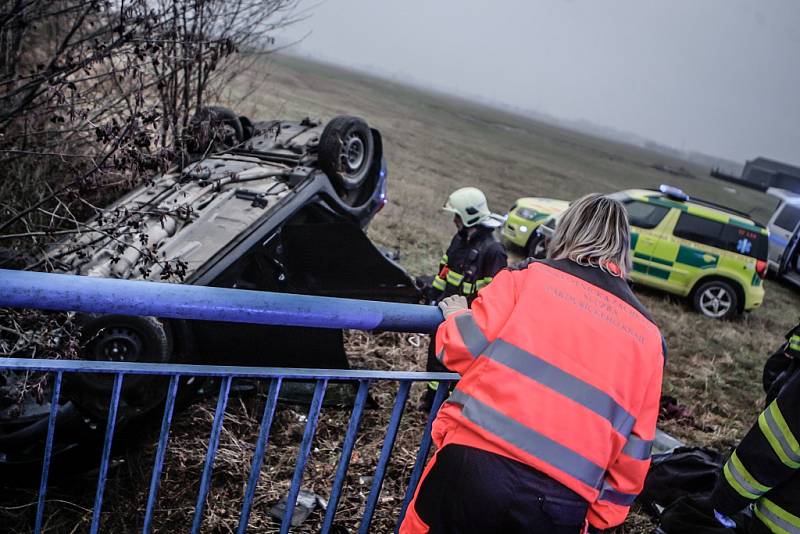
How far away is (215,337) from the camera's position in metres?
3.51

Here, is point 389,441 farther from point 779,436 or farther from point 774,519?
point 774,519

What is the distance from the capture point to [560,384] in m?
1.51

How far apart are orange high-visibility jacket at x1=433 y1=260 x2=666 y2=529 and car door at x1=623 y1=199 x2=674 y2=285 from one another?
8.10m

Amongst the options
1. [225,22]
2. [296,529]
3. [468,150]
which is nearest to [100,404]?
[296,529]

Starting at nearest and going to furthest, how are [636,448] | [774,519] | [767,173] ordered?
[636,448]
[774,519]
[767,173]

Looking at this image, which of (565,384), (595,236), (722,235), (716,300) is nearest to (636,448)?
(565,384)

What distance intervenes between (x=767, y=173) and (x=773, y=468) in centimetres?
6596

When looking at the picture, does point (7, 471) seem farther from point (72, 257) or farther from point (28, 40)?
point (28, 40)

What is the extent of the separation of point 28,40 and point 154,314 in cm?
522

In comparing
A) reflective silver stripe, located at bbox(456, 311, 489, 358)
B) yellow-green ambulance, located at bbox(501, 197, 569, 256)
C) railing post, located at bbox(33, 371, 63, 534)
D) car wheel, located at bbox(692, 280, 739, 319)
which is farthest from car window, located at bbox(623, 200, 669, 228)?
railing post, located at bbox(33, 371, 63, 534)

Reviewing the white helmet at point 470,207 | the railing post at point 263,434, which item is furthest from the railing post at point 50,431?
the white helmet at point 470,207

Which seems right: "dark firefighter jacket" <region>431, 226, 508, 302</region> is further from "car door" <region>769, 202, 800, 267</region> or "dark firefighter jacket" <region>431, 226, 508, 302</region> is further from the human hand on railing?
"car door" <region>769, 202, 800, 267</region>

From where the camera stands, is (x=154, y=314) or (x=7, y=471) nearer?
(x=154, y=314)

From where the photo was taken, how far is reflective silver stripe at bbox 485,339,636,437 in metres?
1.50
